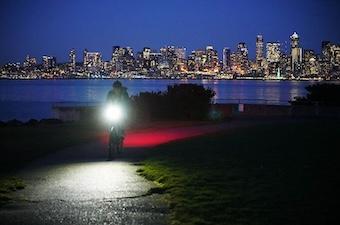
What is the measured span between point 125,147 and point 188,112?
14961 millimetres

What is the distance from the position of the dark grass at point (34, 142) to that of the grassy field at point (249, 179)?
131 inches

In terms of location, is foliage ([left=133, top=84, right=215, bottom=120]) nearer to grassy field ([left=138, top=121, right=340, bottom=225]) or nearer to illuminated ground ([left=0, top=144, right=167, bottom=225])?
grassy field ([left=138, top=121, right=340, bottom=225])

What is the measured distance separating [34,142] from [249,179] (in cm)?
1077

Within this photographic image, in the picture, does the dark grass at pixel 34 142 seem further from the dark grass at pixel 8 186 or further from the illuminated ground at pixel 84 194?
the dark grass at pixel 8 186

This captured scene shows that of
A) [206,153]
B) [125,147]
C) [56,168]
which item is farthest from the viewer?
[125,147]

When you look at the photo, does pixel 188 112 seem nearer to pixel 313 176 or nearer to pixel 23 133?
pixel 23 133

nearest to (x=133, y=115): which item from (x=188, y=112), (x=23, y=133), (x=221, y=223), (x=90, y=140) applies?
(x=188, y=112)

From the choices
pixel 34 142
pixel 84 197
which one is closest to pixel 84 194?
pixel 84 197

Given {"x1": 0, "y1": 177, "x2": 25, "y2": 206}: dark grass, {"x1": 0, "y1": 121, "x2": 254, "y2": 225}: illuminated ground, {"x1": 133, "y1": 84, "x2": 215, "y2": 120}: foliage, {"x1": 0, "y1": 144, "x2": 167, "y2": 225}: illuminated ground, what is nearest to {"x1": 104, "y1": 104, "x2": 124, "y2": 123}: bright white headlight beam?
{"x1": 0, "y1": 121, "x2": 254, "y2": 225}: illuminated ground

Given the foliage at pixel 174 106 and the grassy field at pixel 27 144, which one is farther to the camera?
the foliage at pixel 174 106

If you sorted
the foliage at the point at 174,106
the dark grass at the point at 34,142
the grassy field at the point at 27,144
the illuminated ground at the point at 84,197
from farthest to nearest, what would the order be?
the foliage at the point at 174,106
the dark grass at the point at 34,142
the grassy field at the point at 27,144
the illuminated ground at the point at 84,197

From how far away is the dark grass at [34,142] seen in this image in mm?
15148

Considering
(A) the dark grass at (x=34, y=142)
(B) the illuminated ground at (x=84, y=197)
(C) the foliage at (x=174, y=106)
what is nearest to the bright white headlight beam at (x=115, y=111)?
(B) the illuminated ground at (x=84, y=197)

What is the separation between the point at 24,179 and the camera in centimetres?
1180
